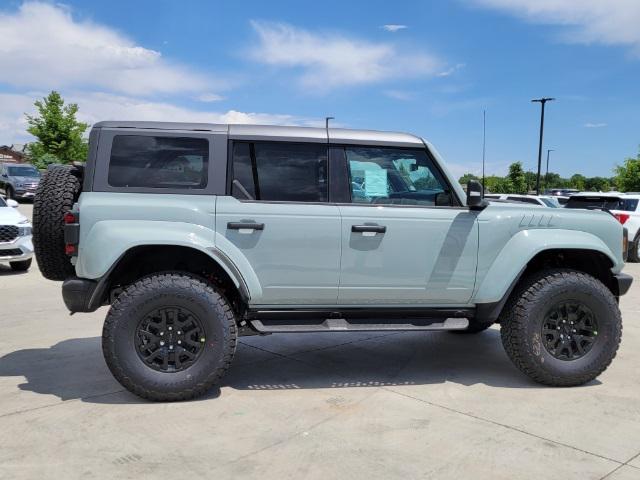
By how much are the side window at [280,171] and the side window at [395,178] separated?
0.83 feet

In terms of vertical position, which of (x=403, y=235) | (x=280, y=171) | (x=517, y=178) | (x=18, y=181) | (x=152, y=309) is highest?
(x=517, y=178)

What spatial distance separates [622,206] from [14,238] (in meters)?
12.7

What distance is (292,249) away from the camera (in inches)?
165

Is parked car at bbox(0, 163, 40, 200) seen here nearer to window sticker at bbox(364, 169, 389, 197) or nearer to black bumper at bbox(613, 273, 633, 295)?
window sticker at bbox(364, 169, 389, 197)

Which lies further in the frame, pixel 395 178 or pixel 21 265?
pixel 21 265

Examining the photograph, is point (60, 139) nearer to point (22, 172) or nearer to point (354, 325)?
point (22, 172)

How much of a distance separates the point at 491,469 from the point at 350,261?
66.4 inches

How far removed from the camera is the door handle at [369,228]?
13.9 ft

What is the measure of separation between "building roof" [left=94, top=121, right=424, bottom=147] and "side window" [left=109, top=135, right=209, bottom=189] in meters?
0.10

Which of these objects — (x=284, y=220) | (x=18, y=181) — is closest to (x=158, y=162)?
(x=284, y=220)

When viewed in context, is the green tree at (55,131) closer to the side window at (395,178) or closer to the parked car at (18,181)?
A: the parked car at (18,181)

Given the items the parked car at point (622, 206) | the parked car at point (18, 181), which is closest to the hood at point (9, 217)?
the parked car at point (622, 206)

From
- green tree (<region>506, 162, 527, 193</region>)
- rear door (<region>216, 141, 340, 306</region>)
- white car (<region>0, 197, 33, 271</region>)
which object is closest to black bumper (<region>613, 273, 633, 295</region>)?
rear door (<region>216, 141, 340, 306</region>)

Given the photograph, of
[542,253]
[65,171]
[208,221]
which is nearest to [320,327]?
[208,221]
